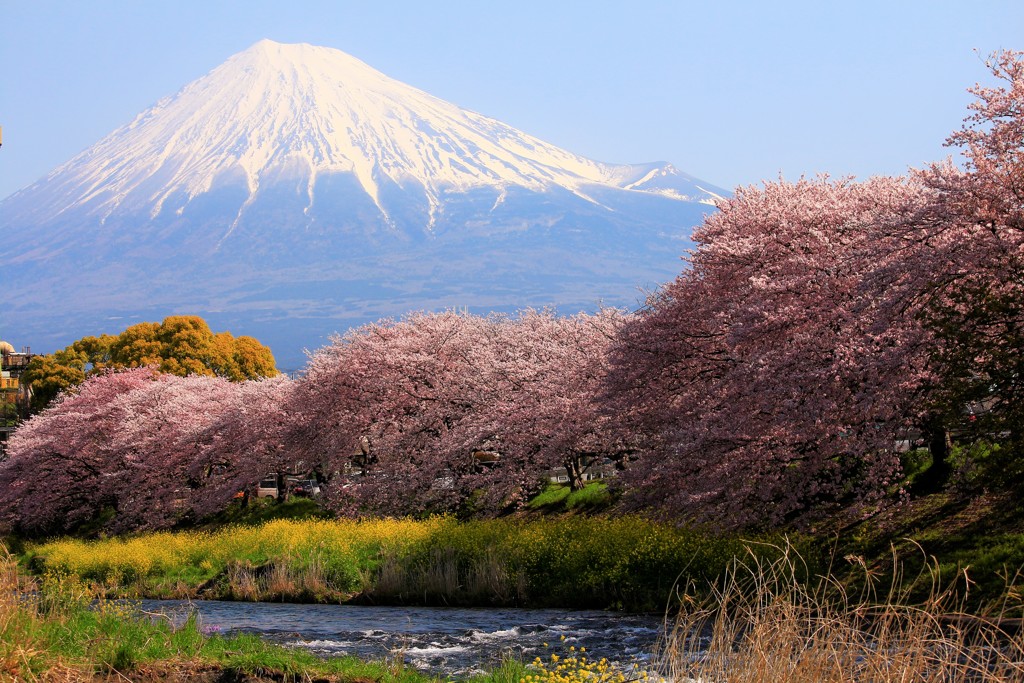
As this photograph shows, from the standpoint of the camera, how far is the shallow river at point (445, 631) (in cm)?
1959

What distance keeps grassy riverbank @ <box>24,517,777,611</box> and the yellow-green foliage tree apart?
39564 mm

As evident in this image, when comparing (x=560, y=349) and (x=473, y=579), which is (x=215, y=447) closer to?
(x=560, y=349)

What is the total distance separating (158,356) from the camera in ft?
259

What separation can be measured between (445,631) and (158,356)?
203 feet

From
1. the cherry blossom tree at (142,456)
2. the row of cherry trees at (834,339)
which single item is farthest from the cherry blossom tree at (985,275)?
the cherry blossom tree at (142,456)

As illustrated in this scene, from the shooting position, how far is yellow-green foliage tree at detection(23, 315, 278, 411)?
78.3 meters

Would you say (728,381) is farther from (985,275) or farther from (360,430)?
→ (360,430)

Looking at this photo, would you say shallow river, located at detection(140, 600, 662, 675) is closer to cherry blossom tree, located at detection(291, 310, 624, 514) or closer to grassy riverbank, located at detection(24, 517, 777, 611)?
grassy riverbank, located at detection(24, 517, 777, 611)

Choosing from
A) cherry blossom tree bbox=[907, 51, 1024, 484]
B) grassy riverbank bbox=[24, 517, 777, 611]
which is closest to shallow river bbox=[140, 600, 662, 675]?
grassy riverbank bbox=[24, 517, 777, 611]

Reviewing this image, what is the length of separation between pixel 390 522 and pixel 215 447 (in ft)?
49.6

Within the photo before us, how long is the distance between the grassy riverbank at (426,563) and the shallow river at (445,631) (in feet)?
3.34

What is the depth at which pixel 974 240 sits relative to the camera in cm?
1981

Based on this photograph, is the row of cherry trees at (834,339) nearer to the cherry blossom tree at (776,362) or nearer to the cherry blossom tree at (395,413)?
the cherry blossom tree at (776,362)

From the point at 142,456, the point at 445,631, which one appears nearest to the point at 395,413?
the point at 142,456
